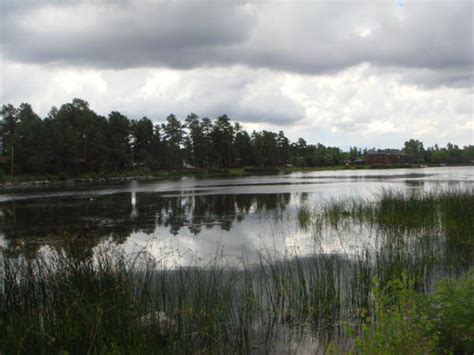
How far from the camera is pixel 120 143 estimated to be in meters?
96.0

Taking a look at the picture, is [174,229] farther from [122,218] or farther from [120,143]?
[120,143]

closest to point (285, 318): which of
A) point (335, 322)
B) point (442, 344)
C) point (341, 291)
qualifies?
point (335, 322)

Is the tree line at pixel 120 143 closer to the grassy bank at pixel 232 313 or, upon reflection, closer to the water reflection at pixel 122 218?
the water reflection at pixel 122 218

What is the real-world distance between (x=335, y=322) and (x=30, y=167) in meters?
80.5

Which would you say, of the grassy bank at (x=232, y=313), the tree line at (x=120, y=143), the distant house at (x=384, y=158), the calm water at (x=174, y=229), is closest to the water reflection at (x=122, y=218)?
the calm water at (x=174, y=229)

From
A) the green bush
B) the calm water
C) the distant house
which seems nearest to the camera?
the green bush

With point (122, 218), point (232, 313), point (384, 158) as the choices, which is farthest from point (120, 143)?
point (384, 158)

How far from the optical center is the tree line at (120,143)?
78.1 metres

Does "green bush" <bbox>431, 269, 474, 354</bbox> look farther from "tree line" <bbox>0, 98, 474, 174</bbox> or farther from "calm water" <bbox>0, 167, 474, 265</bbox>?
"tree line" <bbox>0, 98, 474, 174</bbox>

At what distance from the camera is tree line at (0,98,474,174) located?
256 ft

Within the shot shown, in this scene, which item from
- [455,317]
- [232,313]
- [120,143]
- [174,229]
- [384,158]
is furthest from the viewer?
[384,158]

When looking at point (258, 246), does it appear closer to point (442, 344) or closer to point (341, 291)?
point (341, 291)

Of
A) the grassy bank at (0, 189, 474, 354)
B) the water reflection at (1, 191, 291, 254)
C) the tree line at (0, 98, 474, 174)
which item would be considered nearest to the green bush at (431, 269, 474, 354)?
the grassy bank at (0, 189, 474, 354)

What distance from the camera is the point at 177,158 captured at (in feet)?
376
